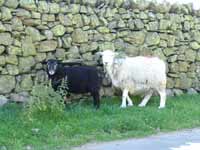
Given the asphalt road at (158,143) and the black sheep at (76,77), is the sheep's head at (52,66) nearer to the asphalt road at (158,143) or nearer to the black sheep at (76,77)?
the black sheep at (76,77)

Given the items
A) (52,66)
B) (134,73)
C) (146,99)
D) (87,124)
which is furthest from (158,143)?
(146,99)

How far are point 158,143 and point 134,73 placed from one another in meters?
3.20

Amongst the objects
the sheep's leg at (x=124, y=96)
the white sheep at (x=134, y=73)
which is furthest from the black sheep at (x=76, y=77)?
the sheep's leg at (x=124, y=96)

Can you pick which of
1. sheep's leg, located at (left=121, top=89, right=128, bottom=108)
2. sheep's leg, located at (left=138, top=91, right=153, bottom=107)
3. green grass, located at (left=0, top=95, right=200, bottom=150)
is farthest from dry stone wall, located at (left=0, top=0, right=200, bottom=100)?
green grass, located at (left=0, top=95, right=200, bottom=150)

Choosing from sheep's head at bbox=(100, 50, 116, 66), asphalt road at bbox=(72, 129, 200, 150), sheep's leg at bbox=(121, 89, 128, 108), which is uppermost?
sheep's head at bbox=(100, 50, 116, 66)

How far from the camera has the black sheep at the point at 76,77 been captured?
11078mm

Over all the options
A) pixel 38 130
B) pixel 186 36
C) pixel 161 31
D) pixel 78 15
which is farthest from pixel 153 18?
pixel 38 130

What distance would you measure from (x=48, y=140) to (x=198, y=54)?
6883 millimetres

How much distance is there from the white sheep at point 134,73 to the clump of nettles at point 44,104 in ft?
7.11

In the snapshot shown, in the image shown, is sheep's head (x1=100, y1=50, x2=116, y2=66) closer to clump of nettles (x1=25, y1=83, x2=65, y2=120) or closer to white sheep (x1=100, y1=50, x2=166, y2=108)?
white sheep (x1=100, y1=50, x2=166, y2=108)

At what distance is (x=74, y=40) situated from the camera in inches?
470

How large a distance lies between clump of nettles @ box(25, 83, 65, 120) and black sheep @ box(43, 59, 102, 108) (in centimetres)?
89

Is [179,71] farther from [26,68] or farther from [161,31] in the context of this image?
[26,68]

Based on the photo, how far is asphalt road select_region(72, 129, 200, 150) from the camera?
8719mm
